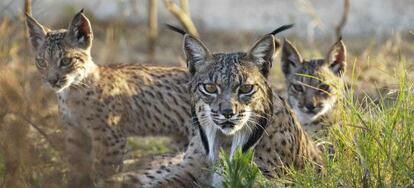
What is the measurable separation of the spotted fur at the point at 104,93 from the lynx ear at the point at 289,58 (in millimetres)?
1037

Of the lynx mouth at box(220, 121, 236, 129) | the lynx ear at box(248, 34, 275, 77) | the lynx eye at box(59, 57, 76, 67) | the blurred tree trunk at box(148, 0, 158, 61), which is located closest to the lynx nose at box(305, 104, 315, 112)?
the lynx eye at box(59, 57, 76, 67)

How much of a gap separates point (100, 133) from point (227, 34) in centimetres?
559

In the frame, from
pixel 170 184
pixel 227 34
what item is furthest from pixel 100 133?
pixel 227 34

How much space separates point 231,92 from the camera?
8031 millimetres

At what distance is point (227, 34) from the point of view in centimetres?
1539

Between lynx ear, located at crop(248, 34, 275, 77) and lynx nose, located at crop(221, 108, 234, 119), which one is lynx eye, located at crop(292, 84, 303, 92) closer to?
lynx ear, located at crop(248, 34, 275, 77)

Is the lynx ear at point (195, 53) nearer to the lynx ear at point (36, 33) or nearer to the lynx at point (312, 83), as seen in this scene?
the lynx ear at point (36, 33)

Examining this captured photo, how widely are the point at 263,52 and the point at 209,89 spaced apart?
50 cm

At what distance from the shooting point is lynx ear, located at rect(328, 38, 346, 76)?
10750 millimetres

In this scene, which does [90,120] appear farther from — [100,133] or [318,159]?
[318,159]

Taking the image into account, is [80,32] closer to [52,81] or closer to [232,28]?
[52,81]

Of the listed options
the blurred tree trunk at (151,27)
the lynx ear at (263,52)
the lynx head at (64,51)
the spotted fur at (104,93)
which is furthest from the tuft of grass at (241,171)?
the blurred tree trunk at (151,27)

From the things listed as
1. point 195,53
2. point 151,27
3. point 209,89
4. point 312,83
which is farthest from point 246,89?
point 151,27

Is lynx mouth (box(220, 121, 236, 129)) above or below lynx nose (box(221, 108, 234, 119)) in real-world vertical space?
below
